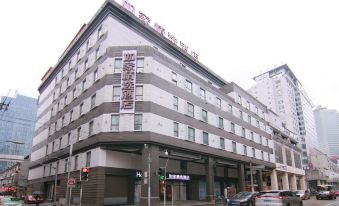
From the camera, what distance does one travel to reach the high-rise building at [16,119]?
3492 centimetres

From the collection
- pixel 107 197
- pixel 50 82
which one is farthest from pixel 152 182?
pixel 50 82

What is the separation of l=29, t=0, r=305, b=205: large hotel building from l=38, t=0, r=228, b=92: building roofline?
0.43 ft

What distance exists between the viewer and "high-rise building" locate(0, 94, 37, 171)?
34916mm

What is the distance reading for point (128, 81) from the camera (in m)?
31.5

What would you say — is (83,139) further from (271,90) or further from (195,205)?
(271,90)

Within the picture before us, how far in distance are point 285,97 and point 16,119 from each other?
377 ft

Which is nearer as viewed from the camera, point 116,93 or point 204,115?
point 116,93

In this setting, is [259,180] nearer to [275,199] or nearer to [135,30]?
[275,199]

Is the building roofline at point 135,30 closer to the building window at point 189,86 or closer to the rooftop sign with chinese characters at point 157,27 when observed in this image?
the rooftop sign with chinese characters at point 157,27

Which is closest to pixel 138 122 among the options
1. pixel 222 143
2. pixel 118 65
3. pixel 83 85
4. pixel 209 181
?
pixel 118 65

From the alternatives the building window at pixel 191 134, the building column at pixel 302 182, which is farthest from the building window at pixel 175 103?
the building column at pixel 302 182

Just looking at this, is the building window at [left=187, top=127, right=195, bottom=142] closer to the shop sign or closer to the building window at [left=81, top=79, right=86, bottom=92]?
the shop sign

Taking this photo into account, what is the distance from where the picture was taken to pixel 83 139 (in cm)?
3403

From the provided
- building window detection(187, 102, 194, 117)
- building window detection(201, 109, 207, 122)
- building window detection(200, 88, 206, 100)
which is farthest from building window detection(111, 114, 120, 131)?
building window detection(200, 88, 206, 100)
